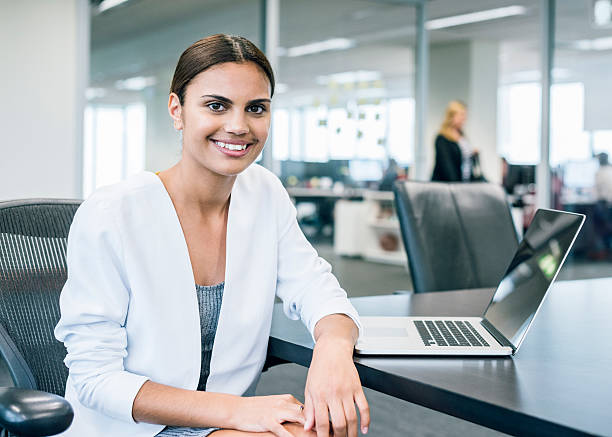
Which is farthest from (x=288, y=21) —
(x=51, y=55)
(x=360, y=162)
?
(x=51, y=55)

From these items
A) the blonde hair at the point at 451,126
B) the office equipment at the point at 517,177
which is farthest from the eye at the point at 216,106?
the office equipment at the point at 517,177

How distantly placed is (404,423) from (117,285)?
6.40 feet

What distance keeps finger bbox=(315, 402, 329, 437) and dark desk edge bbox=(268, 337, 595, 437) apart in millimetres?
81

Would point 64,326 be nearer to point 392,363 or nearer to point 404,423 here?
point 392,363

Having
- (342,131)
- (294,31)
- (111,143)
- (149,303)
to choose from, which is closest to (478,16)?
(342,131)

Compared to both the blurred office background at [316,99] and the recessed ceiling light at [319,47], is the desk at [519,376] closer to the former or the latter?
the blurred office background at [316,99]

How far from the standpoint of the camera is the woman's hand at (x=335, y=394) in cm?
105

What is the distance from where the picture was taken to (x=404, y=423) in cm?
284

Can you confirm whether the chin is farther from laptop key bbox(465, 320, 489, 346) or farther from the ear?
laptop key bbox(465, 320, 489, 346)

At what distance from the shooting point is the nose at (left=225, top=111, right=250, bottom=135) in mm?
1233

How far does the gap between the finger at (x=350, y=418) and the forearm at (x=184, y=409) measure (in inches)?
6.7

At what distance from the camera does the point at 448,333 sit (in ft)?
4.16

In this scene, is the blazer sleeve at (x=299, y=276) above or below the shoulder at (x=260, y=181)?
below

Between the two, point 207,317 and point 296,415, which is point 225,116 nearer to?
point 207,317
